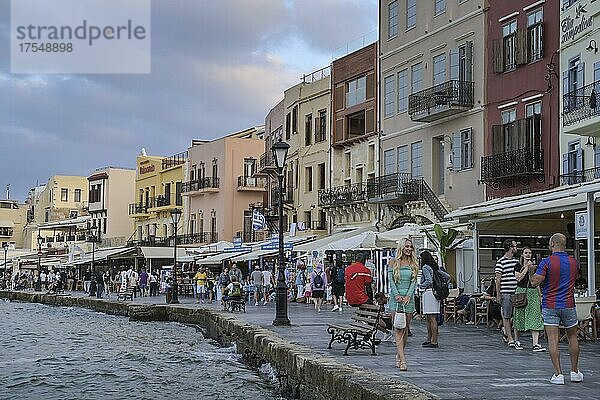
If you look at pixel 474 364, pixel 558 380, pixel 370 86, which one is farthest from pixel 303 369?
pixel 370 86

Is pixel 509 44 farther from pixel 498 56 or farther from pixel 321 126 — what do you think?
pixel 321 126

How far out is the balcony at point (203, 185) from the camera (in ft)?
214

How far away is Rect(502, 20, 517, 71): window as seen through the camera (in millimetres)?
32109

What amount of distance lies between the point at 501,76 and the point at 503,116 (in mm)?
1455

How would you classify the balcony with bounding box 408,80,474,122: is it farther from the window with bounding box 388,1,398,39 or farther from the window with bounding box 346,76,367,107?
the window with bounding box 346,76,367,107

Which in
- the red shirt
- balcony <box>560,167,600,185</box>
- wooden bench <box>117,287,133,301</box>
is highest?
balcony <box>560,167,600,185</box>

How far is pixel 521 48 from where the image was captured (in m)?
31.5

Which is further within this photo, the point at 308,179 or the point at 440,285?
the point at 308,179

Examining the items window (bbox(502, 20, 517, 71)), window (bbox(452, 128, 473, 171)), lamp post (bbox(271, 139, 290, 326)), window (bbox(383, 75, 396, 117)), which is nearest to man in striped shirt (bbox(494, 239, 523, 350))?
lamp post (bbox(271, 139, 290, 326))

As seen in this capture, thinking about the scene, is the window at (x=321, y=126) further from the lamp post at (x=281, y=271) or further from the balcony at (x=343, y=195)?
the lamp post at (x=281, y=271)

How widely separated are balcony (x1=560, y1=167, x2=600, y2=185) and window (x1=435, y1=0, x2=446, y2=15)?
10940 millimetres

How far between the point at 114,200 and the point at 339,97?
4496 centimetres

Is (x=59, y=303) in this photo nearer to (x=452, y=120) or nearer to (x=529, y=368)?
(x=452, y=120)

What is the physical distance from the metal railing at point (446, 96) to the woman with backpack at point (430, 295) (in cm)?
1958
